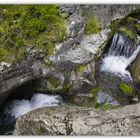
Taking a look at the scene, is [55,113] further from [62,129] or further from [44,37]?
[44,37]

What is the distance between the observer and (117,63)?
441 centimetres

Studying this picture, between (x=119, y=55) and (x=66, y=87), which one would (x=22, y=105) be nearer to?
(x=66, y=87)

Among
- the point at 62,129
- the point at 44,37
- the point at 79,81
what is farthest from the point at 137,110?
the point at 44,37

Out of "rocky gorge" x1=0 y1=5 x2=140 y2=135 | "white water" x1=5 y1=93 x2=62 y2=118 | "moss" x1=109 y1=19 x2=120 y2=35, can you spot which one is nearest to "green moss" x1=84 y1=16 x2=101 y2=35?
"rocky gorge" x1=0 y1=5 x2=140 y2=135

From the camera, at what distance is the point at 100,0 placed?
11.4 ft

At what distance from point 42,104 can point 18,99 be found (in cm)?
32

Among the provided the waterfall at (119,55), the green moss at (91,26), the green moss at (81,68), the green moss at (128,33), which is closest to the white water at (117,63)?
the waterfall at (119,55)

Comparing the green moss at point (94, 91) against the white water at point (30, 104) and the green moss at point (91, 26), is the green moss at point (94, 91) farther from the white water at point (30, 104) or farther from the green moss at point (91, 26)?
the green moss at point (91, 26)

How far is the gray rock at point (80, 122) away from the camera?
3.15 m

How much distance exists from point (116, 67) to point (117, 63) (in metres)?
0.05

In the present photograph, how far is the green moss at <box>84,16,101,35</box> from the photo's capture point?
4081 millimetres

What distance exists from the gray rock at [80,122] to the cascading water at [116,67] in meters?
0.60

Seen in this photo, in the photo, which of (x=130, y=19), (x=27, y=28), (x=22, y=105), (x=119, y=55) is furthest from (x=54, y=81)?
(x=130, y=19)

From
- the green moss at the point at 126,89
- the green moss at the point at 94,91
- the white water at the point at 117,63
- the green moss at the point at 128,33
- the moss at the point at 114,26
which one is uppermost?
the moss at the point at 114,26
